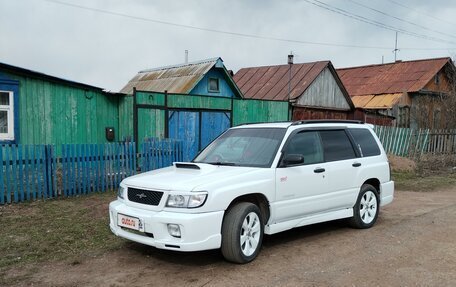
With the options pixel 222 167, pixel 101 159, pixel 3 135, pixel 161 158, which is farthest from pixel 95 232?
pixel 3 135

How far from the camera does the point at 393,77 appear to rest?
27.3m

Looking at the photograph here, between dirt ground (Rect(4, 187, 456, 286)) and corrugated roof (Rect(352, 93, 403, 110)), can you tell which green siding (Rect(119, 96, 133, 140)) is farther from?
corrugated roof (Rect(352, 93, 403, 110))

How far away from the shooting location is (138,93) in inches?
488

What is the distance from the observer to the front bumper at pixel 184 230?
4.46 meters

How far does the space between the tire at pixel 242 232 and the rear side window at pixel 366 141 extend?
270cm

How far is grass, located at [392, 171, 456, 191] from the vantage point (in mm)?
11992

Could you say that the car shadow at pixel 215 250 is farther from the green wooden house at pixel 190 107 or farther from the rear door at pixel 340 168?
the green wooden house at pixel 190 107

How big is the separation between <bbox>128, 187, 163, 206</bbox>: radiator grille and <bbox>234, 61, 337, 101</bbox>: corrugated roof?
14.9m

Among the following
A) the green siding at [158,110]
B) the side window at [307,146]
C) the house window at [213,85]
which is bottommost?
the side window at [307,146]

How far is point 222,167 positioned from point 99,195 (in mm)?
4900

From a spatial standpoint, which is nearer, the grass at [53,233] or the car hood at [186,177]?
the car hood at [186,177]

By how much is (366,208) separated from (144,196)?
151 inches

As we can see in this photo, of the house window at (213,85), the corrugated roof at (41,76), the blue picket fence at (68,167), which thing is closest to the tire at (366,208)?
the blue picket fence at (68,167)

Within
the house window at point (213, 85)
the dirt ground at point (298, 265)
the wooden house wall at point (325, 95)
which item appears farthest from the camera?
the wooden house wall at point (325, 95)
